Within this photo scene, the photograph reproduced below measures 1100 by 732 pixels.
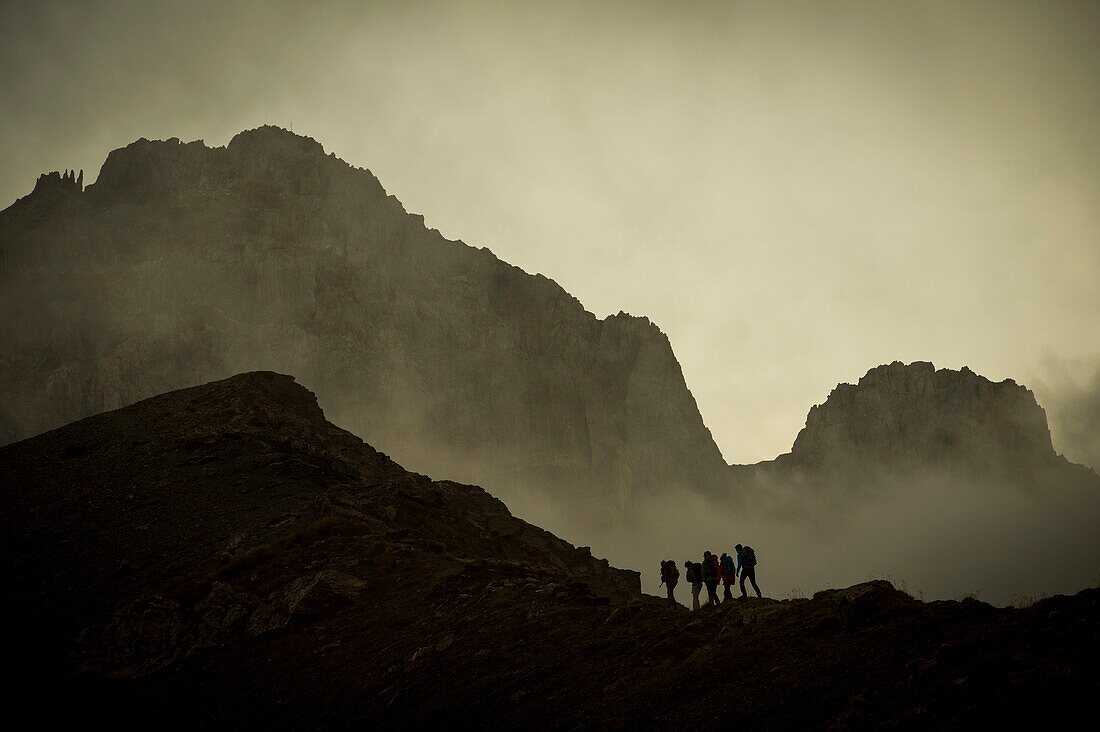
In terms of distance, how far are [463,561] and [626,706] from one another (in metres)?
13.6

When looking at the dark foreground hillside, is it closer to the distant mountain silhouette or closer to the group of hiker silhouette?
the group of hiker silhouette

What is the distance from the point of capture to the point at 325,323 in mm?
124750

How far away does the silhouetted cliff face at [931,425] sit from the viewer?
7042 inches

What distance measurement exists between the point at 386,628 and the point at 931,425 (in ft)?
611

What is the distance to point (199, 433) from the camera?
41.8 metres

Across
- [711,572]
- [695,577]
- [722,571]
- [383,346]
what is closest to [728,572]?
[722,571]

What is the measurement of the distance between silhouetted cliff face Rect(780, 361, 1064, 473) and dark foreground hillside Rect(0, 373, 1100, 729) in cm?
16226

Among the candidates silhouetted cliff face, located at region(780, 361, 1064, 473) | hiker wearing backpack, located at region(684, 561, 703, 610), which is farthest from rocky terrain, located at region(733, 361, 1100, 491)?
hiker wearing backpack, located at region(684, 561, 703, 610)

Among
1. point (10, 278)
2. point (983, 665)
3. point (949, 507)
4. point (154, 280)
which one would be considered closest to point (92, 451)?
point (983, 665)

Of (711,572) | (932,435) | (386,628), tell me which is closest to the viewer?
(386,628)

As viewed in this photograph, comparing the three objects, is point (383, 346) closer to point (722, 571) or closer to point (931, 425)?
point (722, 571)

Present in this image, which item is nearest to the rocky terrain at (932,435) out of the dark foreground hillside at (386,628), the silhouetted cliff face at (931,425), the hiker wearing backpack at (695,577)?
the silhouetted cliff face at (931,425)

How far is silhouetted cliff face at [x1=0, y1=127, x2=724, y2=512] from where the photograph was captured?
10706 cm

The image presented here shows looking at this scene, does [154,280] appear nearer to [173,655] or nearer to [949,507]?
[173,655]
